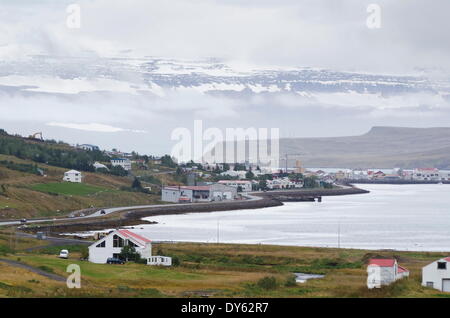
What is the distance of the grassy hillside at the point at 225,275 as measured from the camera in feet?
88.0

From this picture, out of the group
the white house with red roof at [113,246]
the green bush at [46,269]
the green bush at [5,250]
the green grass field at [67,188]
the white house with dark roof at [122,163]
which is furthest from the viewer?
the white house with dark roof at [122,163]

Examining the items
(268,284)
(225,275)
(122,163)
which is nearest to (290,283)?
(268,284)

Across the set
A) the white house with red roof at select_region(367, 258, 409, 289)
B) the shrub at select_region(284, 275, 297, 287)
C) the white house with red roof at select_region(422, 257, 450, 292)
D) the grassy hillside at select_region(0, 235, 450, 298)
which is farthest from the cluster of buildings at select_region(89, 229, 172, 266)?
the white house with red roof at select_region(422, 257, 450, 292)

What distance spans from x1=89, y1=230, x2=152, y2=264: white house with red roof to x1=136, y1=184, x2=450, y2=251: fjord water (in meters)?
16.8

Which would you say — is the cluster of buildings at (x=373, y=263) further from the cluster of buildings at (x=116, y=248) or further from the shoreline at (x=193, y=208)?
the shoreline at (x=193, y=208)

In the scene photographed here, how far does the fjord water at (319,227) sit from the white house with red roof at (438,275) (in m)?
22.0

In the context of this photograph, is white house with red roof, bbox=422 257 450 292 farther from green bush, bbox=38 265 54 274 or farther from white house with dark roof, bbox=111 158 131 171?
white house with dark roof, bbox=111 158 131 171

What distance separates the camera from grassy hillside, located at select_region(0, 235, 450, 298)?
88.0 ft

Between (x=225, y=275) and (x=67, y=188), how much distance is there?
5017 centimetres

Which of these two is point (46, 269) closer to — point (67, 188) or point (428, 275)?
point (428, 275)

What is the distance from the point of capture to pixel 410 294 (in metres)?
26.7

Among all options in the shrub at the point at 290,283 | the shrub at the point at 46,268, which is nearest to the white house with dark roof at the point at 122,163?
the shrub at the point at 46,268

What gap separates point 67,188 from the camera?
275ft
